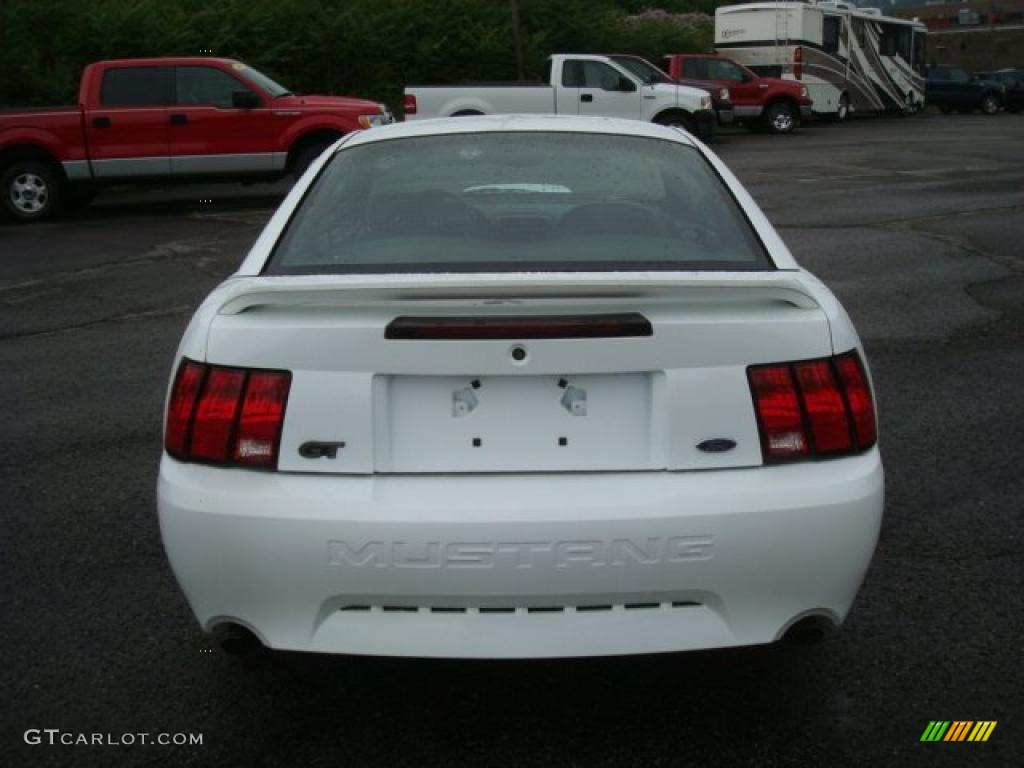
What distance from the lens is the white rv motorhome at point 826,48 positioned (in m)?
31.2

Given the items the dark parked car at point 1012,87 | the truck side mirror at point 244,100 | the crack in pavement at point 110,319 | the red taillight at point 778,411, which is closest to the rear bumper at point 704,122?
the truck side mirror at point 244,100

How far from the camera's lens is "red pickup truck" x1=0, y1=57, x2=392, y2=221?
15398 mm

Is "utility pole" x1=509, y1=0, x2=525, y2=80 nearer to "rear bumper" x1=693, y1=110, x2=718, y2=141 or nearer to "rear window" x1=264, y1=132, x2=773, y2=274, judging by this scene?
"rear bumper" x1=693, y1=110, x2=718, y2=141

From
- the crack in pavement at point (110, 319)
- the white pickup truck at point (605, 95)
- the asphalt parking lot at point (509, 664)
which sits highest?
the white pickup truck at point (605, 95)

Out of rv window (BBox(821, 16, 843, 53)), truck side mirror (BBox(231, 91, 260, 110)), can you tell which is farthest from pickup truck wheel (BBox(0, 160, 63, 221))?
rv window (BBox(821, 16, 843, 53))

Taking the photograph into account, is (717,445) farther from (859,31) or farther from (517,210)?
(859,31)

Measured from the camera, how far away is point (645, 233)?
364cm

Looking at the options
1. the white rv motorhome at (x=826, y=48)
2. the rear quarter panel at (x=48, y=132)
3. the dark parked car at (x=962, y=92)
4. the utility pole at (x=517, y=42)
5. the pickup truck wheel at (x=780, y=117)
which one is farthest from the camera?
the dark parked car at (x=962, y=92)

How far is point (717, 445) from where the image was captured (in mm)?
2959

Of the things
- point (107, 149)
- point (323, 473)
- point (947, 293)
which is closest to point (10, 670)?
point (323, 473)

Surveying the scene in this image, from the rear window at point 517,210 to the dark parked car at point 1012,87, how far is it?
1734 inches

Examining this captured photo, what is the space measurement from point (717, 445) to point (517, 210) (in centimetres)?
135

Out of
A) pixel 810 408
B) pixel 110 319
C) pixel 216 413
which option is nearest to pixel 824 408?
pixel 810 408

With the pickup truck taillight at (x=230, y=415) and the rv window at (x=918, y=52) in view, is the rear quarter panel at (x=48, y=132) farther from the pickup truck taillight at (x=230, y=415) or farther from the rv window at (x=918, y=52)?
the rv window at (x=918, y=52)
